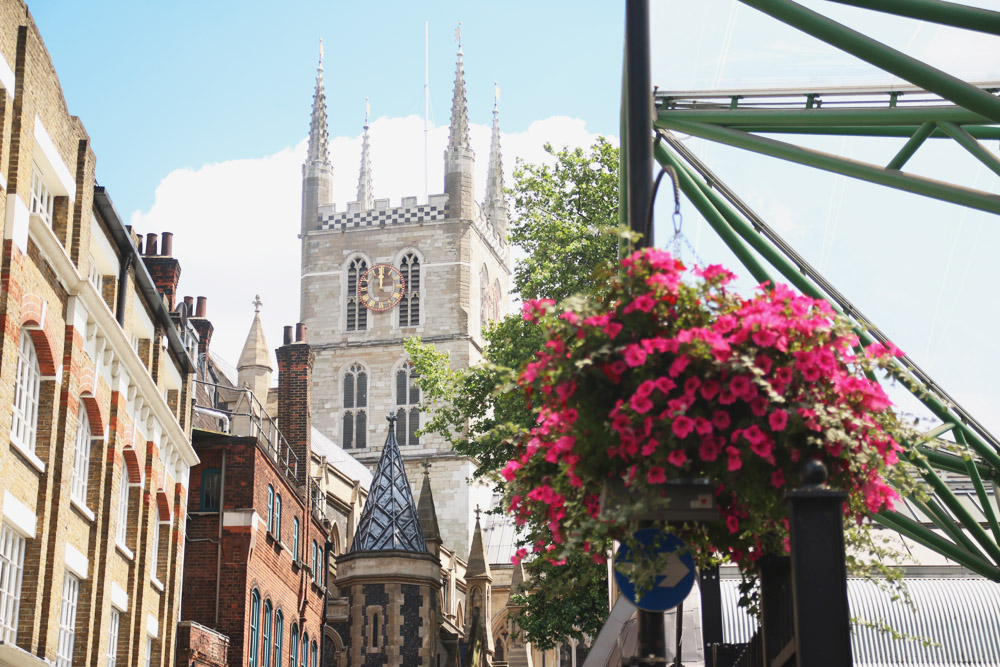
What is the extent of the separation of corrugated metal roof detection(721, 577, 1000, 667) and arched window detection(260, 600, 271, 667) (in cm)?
1375

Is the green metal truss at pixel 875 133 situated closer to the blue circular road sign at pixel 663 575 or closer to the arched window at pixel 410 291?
the blue circular road sign at pixel 663 575

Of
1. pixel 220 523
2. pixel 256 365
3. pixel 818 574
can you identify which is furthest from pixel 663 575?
pixel 256 365

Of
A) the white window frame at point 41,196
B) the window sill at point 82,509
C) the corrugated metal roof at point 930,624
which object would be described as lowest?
the corrugated metal roof at point 930,624

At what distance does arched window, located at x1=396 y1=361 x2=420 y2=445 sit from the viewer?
8350cm

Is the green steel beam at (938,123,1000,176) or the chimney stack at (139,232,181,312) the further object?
A: the chimney stack at (139,232,181,312)

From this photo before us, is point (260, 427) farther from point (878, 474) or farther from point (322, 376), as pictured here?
point (322, 376)

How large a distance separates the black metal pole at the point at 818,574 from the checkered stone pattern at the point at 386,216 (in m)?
81.8

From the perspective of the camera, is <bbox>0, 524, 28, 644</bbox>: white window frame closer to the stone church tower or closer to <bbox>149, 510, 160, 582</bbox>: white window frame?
<bbox>149, 510, 160, 582</bbox>: white window frame

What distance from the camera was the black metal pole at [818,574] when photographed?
18.1 ft

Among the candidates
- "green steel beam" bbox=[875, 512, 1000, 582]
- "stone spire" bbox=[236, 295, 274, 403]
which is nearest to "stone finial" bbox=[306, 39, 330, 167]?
"stone spire" bbox=[236, 295, 274, 403]

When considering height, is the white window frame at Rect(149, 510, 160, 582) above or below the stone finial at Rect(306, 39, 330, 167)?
below

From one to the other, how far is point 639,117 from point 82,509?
47.3ft

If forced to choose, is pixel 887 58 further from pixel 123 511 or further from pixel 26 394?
pixel 123 511

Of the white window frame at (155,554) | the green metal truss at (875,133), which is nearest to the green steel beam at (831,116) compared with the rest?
the green metal truss at (875,133)
